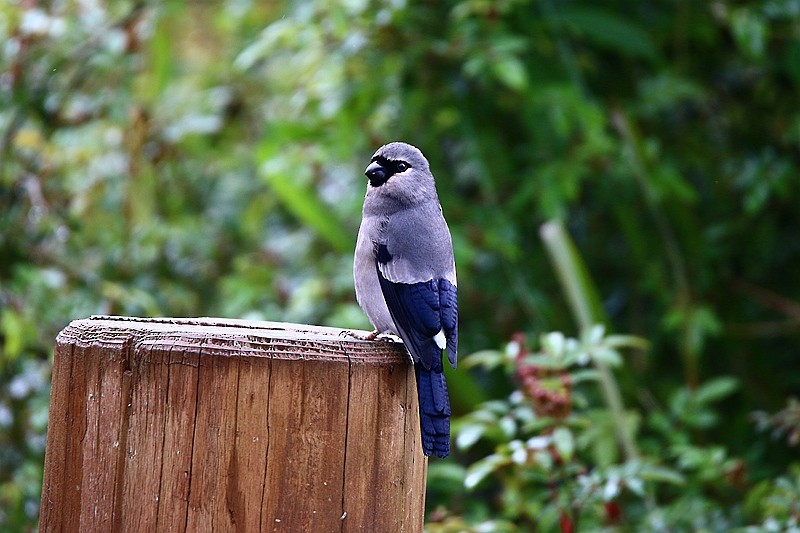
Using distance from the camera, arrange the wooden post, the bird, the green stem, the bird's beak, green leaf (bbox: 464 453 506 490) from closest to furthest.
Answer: the wooden post < the bird < green leaf (bbox: 464 453 506 490) < the bird's beak < the green stem

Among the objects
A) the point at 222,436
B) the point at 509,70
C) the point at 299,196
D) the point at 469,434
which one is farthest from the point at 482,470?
the point at 299,196

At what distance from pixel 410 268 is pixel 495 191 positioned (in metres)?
2.00

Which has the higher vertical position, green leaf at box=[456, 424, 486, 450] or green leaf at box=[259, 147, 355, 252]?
green leaf at box=[259, 147, 355, 252]

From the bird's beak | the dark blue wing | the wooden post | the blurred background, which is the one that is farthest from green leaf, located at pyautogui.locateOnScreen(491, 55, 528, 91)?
the wooden post

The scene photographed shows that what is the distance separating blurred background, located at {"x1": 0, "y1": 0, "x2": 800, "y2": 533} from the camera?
4.02m

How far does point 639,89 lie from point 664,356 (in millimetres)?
1413

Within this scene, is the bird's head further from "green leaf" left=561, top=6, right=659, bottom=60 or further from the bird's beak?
"green leaf" left=561, top=6, right=659, bottom=60

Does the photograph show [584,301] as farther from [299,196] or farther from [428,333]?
[428,333]

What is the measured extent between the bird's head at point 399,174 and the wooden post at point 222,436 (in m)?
1.00

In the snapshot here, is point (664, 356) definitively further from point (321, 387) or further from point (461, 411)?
point (321, 387)

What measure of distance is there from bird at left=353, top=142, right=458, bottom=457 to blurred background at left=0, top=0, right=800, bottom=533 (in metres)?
1.07

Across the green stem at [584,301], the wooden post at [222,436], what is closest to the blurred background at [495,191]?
the green stem at [584,301]

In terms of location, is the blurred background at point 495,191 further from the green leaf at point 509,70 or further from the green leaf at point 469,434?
the green leaf at point 469,434

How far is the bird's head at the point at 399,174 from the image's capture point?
277 centimetres
